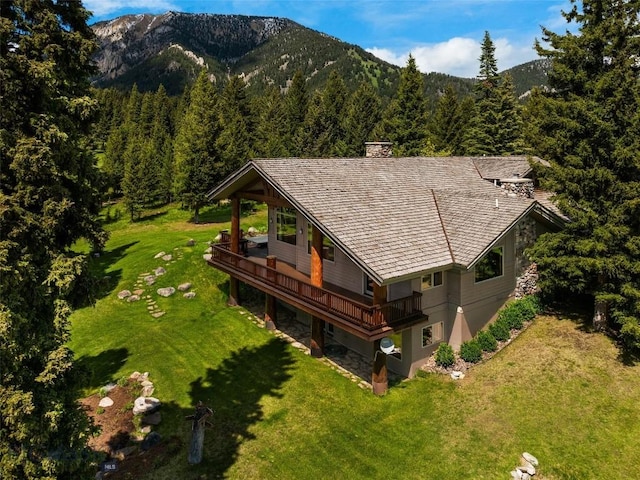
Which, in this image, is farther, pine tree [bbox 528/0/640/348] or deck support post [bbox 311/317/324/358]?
deck support post [bbox 311/317/324/358]

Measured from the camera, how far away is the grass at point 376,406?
482 inches

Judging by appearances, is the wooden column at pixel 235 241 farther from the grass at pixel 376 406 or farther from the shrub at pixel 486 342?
the shrub at pixel 486 342

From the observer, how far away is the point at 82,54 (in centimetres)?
1088

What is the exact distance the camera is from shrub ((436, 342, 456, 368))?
16.5 m

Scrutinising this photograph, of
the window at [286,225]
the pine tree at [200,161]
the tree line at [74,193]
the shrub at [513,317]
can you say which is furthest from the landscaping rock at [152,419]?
the pine tree at [200,161]

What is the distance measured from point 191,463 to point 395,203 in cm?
1237

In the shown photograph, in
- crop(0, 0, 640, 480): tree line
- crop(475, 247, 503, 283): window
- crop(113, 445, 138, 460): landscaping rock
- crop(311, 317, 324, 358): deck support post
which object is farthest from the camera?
crop(311, 317, 324, 358): deck support post

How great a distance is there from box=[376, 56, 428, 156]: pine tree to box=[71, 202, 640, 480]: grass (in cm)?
3673

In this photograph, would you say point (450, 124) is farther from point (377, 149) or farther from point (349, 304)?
point (349, 304)

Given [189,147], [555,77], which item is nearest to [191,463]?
[555,77]

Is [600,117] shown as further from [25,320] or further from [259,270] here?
[25,320]

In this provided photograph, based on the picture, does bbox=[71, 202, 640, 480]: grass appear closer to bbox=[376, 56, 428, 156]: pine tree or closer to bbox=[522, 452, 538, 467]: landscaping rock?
bbox=[522, 452, 538, 467]: landscaping rock

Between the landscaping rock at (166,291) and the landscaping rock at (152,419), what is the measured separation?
1052cm

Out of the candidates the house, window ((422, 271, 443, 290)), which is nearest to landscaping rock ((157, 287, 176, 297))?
the house
